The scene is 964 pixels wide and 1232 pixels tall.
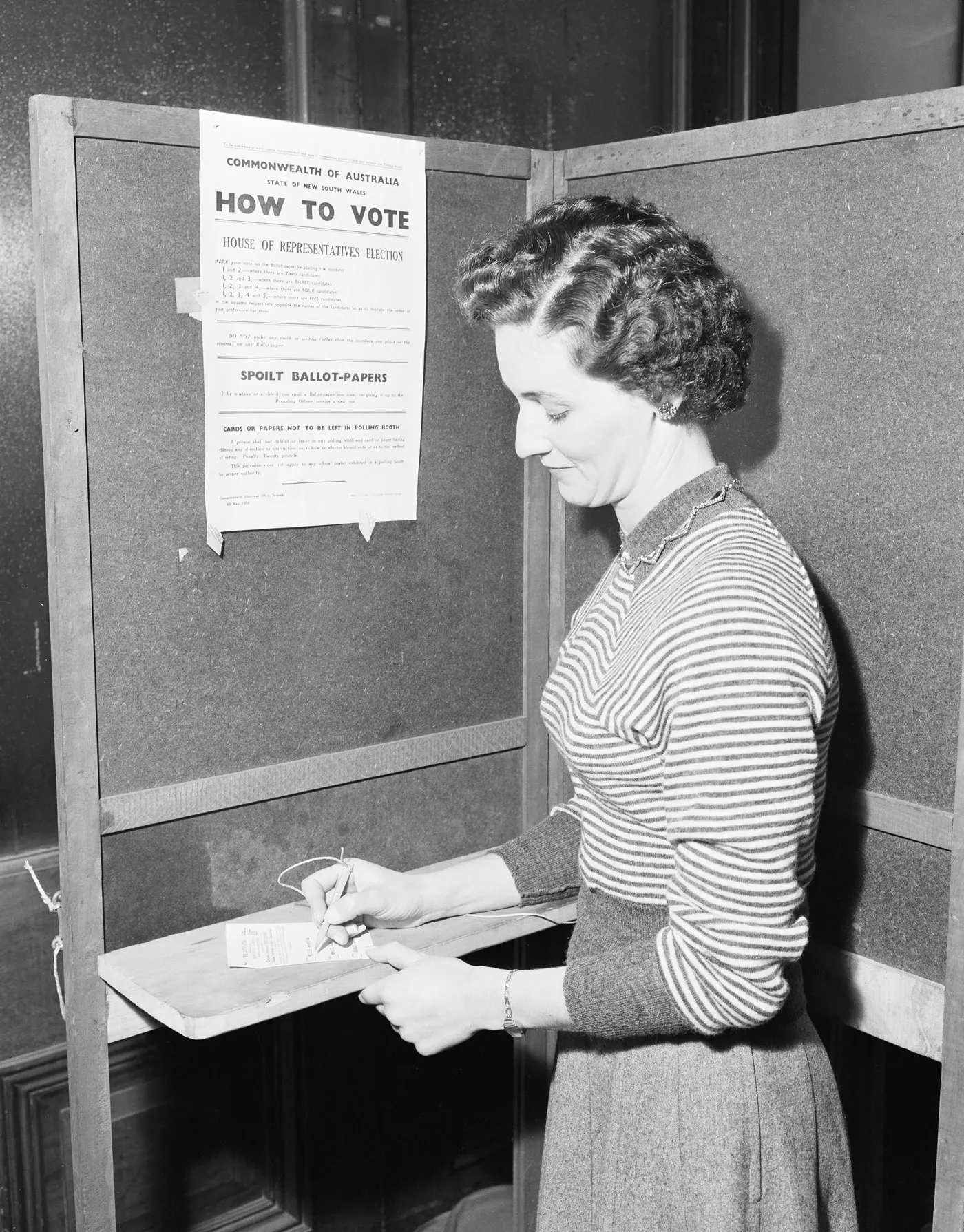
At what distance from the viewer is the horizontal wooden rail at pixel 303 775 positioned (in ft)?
4.40

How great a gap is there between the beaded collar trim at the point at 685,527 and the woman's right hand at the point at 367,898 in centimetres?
43

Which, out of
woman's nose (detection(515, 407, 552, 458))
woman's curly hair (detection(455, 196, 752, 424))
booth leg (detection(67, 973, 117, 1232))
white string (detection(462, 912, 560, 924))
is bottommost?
booth leg (detection(67, 973, 117, 1232))

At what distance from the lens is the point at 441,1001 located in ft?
3.65

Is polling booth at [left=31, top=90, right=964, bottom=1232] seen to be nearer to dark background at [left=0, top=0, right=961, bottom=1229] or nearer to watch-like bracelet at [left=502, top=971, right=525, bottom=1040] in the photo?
watch-like bracelet at [left=502, top=971, right=525, bottom=1040]

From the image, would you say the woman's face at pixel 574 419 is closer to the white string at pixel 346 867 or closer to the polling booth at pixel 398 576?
the polling booth at pixel 398 576

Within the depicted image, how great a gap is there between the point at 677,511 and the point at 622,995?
39 cm

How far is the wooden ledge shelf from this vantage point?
3.99 feet

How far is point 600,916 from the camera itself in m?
1.18

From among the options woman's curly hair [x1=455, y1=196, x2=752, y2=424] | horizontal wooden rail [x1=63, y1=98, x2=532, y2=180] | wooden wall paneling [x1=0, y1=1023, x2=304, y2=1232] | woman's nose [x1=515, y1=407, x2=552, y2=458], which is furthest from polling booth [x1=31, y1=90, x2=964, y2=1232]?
wooden wall paneling [x1=0, y1=1023, x2=304, y2=1232]

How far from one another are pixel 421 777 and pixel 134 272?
2.12 feet

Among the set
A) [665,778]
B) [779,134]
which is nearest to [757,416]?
[779,134]

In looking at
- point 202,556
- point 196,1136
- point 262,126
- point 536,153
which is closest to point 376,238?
point 262,126

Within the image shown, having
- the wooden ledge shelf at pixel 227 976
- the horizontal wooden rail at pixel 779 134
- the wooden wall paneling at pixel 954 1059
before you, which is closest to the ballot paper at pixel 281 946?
the wooden ledge shelf at pixel 227 976

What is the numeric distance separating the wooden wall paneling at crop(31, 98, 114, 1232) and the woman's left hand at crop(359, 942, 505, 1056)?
332 millimetres
